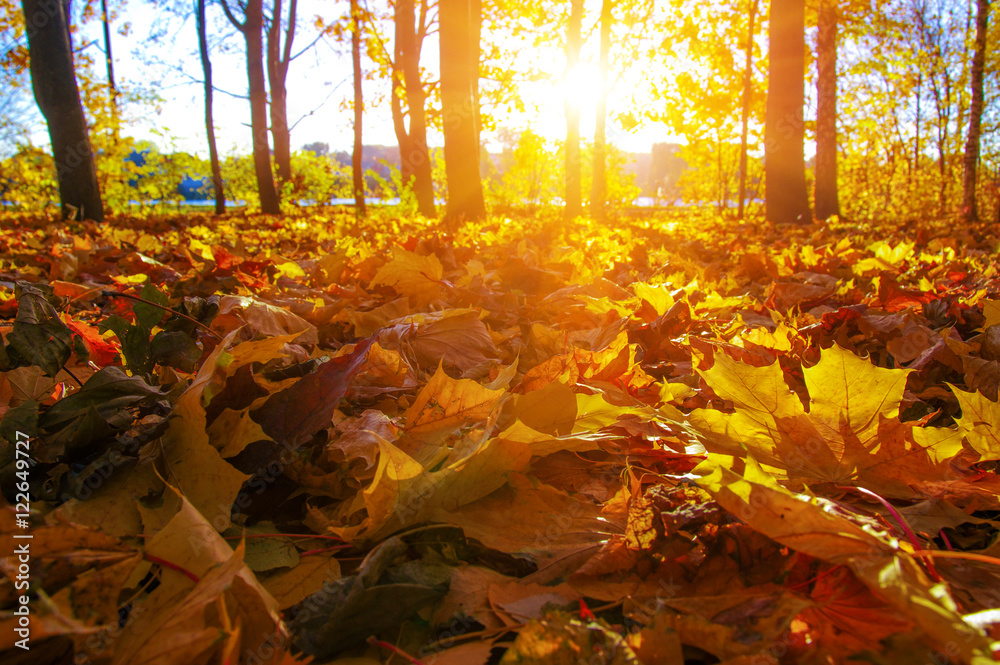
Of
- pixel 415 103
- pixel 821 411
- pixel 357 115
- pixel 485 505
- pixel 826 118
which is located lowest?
pixel 485 505

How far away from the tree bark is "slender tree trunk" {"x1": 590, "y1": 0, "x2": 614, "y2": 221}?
757 cm

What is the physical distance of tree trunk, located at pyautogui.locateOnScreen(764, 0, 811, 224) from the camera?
782 cm

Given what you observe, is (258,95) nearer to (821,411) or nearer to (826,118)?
(826,118)

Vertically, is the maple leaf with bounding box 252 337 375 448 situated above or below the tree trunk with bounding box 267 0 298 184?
below

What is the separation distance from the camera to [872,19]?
13.5 metres

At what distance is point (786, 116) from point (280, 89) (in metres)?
15.8

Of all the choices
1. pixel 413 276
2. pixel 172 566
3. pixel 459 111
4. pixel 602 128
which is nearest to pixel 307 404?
pixel 172 566

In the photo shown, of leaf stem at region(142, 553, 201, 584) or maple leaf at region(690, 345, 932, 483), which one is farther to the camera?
maple leaf at region(690, 345, 932, 483)

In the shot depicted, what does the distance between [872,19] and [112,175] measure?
20.6m

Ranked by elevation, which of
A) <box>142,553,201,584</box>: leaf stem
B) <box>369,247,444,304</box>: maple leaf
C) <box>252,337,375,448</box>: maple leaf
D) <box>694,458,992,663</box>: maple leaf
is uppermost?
<box>369,247,444,304</box>: maple leaf

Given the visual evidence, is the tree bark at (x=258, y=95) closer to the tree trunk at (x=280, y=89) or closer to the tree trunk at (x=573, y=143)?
the tree trunk at (x=280, y=89)

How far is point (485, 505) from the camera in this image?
0.87m

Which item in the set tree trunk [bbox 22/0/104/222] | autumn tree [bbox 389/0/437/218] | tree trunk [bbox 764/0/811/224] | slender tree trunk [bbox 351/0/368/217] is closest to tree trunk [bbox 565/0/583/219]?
autumn tree [bbox 389/0/437/218]

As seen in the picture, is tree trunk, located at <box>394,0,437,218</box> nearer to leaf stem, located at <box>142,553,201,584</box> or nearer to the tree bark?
the tree bark
